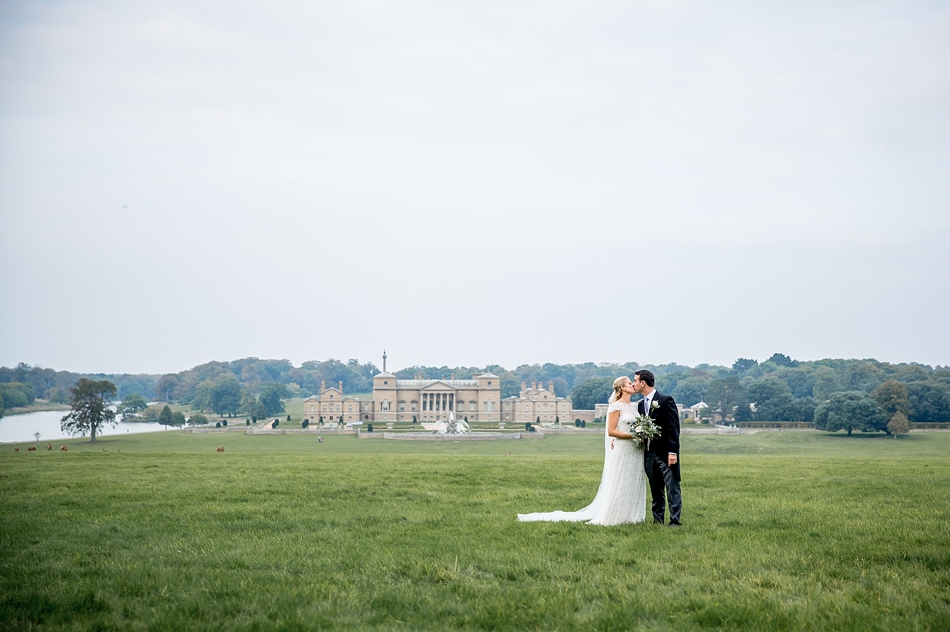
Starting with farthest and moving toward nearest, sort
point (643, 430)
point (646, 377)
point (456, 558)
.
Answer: point (646, 377) < point (643, 430) < point (456, 558)

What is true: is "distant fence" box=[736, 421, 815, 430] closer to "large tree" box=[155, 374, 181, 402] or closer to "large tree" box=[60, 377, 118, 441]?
"large tree" box=[60, 377, 118, 441]

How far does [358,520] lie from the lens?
9.52 metres

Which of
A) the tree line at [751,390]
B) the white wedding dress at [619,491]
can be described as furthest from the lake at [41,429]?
the white wedding dress at [619,491]

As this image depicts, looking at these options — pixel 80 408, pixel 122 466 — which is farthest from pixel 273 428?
pixel 122 466

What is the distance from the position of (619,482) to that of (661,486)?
1.91 ft

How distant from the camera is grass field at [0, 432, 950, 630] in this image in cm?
558

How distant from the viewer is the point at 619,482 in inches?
375

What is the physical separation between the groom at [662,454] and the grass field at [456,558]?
0.43 metres

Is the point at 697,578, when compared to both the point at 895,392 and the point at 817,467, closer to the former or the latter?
the point at 817,467

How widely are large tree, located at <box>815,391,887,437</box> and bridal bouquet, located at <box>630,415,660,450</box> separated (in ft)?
253

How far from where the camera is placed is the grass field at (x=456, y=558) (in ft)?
18.3

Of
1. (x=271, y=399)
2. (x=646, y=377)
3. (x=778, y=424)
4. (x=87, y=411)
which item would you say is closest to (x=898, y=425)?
(x=778, y=424)

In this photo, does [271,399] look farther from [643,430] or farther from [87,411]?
[643,430]

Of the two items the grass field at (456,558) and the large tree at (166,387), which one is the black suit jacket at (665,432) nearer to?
the grass field at (456,558)
